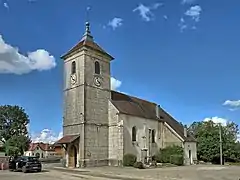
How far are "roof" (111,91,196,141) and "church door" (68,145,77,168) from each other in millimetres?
7588

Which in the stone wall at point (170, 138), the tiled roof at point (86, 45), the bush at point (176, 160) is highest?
the tiled roof at point (86, 45)

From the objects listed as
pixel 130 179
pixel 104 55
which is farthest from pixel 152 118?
pixel 130 179

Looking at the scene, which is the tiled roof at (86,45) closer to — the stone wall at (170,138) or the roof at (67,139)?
the roof at (67,139)

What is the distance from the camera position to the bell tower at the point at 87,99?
37594mm

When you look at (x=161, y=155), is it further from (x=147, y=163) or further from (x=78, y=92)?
(x=78, y=92)

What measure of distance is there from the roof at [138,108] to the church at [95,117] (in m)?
0.20

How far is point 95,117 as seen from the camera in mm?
39094

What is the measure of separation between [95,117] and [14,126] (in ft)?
160

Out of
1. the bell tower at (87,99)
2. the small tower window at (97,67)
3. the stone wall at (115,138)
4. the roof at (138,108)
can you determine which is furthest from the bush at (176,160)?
the small tower window at (97,67)

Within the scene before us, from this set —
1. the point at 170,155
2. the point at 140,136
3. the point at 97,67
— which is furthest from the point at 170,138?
the point at 97,67

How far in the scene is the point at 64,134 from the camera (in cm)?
4003

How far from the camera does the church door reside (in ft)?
124

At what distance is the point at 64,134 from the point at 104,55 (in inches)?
464

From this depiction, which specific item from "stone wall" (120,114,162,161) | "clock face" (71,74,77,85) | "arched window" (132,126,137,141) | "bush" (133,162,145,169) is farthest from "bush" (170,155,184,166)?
"clock face" (71,74,77,85)
